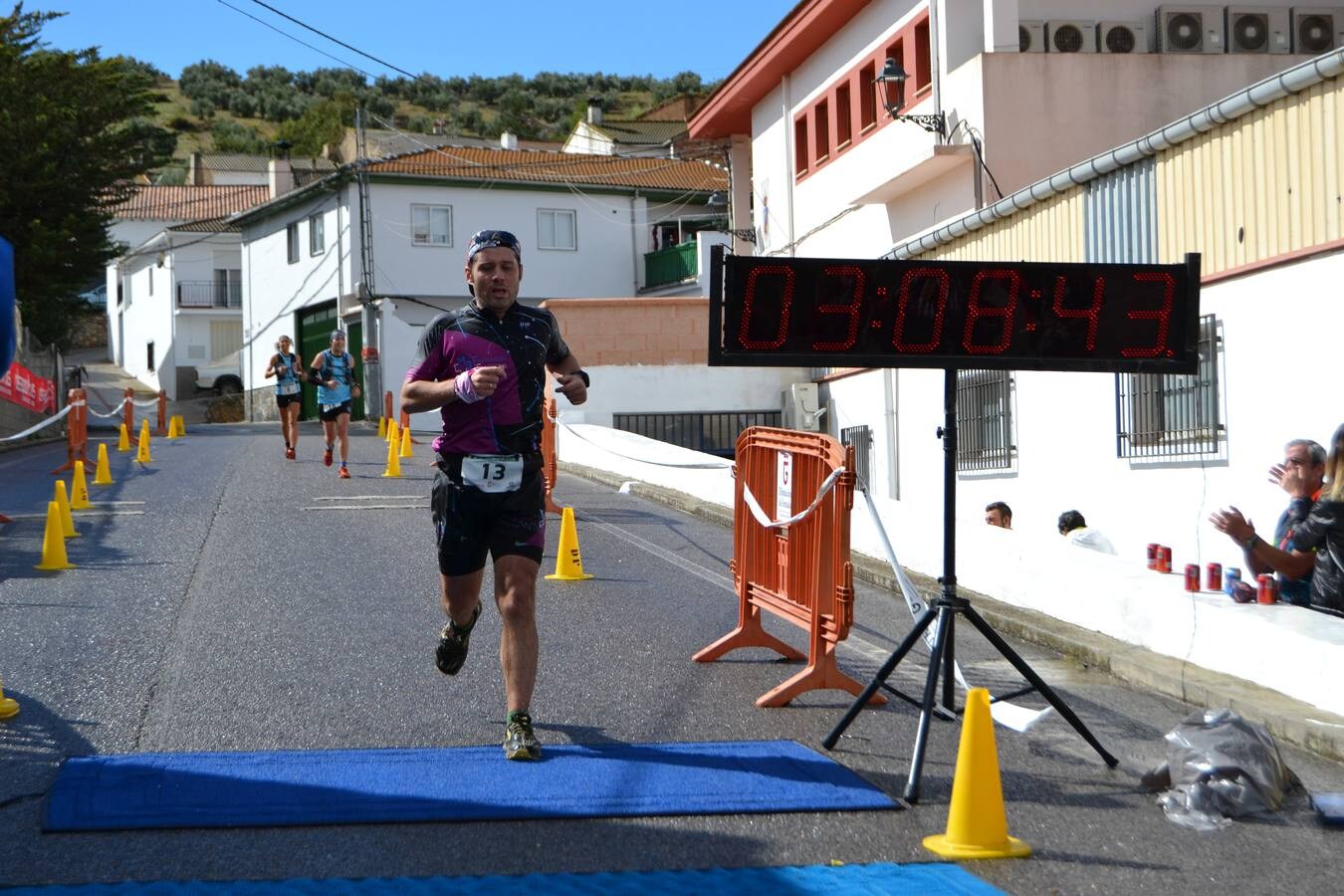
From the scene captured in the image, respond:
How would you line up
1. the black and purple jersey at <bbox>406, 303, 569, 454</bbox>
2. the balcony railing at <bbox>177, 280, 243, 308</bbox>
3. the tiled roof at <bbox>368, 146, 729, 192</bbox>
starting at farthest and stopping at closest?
the balcony railing at <bbox>177, 280, 243, 308</bbox>, the tiled roof at <bbox>368, 146, 729, 192</bbox>, the black and purple jersey at <bbox>406, 303, 569, 454</bbox>

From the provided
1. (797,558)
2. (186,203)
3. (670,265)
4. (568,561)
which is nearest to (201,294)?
(186,203)

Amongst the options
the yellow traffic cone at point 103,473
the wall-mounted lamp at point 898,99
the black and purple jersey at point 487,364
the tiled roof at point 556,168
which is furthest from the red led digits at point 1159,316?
the tiled roof at point 556,168

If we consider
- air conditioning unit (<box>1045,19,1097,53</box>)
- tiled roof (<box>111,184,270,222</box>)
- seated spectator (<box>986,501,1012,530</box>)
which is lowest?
seated spectator (<box>986,501,1012,530</box>)

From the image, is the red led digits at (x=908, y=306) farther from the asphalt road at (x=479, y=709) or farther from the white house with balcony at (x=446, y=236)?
the white house with balcony at (x=446, y=236)

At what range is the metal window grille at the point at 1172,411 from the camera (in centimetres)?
1216

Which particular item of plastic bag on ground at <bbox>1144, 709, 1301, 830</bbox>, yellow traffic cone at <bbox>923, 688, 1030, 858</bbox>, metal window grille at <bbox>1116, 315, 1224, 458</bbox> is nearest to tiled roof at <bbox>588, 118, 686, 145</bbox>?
metal window grille at <bbox>1116, 315, 1224, 458</bbox>

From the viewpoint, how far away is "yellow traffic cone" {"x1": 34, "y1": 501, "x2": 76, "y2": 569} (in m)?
11.6

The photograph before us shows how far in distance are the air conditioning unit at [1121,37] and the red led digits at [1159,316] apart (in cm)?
1657

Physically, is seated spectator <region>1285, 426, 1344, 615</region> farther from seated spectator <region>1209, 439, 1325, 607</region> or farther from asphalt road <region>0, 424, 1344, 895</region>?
asphalt road <region>0, 424, 1344, 895</region>

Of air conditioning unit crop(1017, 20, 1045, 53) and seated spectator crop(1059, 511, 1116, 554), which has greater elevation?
air conditioning unit crop(1017, 20, 1045, 53)

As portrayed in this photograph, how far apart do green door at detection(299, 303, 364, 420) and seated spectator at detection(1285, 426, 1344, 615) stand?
38104 mm

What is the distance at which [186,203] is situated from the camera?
80.7m

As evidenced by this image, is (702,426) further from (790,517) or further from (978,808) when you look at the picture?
(978,808)

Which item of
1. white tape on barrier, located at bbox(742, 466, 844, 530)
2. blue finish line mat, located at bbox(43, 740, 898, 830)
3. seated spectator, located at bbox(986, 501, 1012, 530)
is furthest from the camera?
seated spectator, located at bbox(986, 501, 1012, 530)
